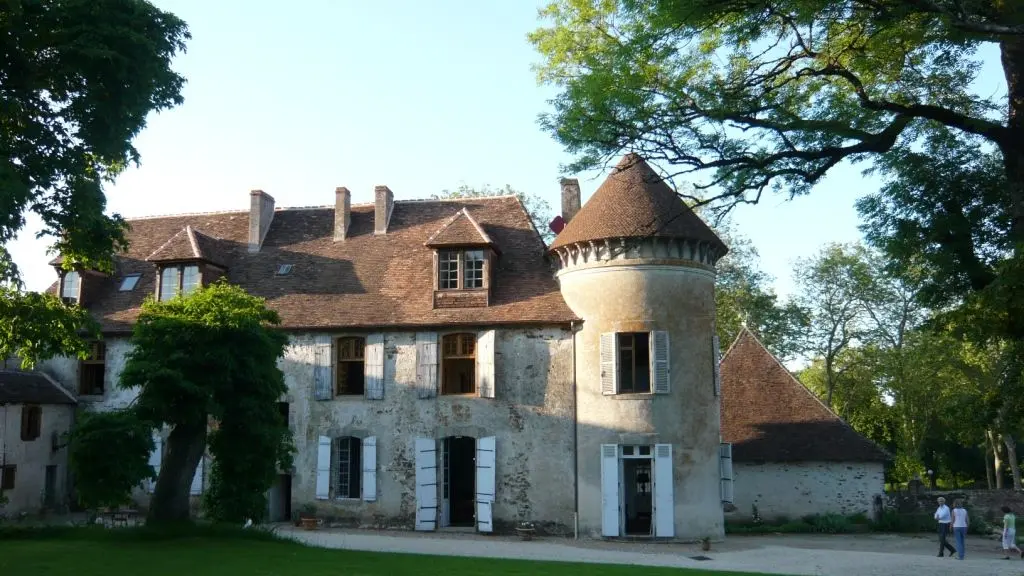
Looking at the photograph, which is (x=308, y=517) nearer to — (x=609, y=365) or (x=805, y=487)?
(x=609, y=365)

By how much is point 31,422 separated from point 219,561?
1247cm

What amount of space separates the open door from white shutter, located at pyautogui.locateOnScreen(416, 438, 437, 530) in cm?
445

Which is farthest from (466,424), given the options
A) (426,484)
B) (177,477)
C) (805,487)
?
(805,487)

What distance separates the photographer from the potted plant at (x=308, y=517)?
21969 mm

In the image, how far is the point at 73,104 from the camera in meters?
16.0

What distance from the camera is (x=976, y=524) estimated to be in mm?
25641

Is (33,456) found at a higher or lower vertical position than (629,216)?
lower

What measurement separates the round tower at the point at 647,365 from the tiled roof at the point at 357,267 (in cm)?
138

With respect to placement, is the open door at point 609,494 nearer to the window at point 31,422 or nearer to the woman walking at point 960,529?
the woman walking at point 960,529

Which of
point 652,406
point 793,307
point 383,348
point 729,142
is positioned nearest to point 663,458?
point 652,406

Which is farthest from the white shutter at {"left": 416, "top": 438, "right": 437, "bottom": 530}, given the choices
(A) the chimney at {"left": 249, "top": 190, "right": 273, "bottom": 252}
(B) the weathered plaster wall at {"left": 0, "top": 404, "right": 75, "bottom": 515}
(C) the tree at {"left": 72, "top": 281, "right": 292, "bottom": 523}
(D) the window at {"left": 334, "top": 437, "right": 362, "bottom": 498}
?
(B) the weathered plaster wall at {"left": 0, "top": 404, "right": 75, "bottom": 515}

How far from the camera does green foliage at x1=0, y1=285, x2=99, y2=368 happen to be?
57.3 ft

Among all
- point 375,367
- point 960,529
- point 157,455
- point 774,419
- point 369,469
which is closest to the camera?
point 960,529

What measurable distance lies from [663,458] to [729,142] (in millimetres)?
11078
